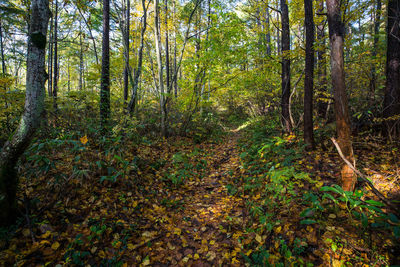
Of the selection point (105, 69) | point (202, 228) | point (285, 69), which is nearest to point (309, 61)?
point (285, 69)

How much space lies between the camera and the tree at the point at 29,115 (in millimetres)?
2418

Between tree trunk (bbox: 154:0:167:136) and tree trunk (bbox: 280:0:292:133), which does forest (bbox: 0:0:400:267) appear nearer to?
tree trunk (bbox: 280:0:292:133)

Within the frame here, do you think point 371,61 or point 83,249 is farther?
point 371,61

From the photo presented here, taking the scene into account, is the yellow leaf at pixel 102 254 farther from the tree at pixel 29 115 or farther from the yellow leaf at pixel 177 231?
the tree at pixel 29 115

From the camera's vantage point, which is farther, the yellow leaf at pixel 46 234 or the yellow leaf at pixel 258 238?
the yellow leaf at pixel 258 238

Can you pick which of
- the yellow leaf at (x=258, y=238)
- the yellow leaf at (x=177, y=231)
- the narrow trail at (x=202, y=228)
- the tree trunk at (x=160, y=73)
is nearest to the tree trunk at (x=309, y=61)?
the narrow trail at (x=202, y=228)

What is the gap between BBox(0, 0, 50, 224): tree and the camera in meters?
2.42

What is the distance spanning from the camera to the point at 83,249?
246cm

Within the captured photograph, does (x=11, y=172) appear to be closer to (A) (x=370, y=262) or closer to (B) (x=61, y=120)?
(B) (x=61, y=120)

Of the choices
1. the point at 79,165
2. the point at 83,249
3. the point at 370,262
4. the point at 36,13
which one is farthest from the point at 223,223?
the point at 36,13

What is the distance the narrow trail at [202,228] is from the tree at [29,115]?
2156 mm

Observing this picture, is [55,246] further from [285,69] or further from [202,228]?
[285,69]

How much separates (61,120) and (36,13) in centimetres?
364

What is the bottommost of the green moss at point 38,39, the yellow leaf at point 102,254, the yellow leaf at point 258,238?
the yellow leaf at point 102,254
